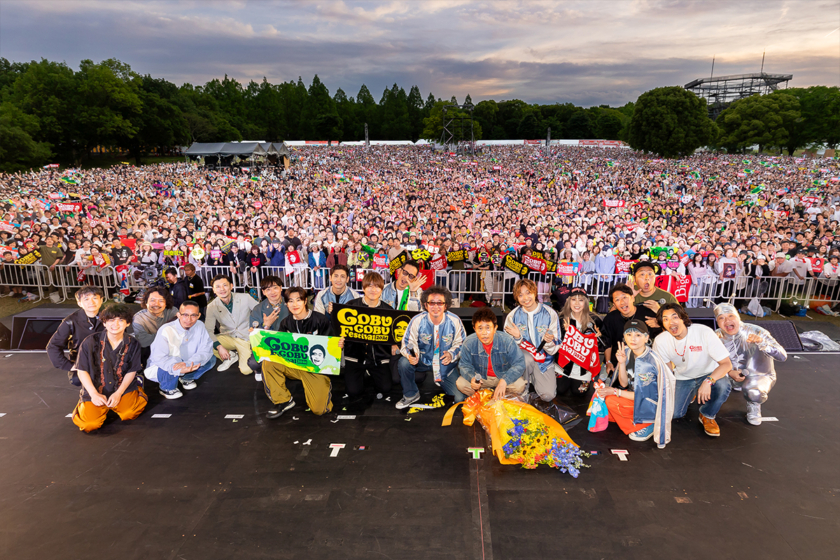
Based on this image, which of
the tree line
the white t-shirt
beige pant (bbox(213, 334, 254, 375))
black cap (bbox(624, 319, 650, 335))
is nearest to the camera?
black cap (bbox(624, 319, 650, 335))

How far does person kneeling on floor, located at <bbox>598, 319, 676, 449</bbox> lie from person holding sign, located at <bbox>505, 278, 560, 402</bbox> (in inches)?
31.1

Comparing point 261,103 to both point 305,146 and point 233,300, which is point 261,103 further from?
point 233,300

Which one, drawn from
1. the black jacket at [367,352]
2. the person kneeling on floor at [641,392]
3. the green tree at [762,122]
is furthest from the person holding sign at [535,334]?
the green tree at [762,122]

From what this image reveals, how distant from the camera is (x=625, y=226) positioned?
1297 centimetres

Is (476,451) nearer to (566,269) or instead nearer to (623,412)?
(623,412)

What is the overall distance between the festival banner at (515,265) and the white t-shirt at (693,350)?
13.9 feet

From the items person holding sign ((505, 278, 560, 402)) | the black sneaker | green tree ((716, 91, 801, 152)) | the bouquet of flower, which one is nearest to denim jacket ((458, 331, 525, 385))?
person holding sign ((505, 278, 560, 402))

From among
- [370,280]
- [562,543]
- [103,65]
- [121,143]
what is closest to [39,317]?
[370,280]

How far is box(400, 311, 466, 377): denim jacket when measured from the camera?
201 inches

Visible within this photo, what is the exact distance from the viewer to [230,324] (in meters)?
6.17

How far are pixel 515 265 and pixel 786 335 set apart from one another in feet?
14.8

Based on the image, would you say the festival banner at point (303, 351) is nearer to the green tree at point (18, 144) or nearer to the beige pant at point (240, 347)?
the beige pant at point (240, 347)

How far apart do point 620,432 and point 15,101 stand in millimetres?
65028

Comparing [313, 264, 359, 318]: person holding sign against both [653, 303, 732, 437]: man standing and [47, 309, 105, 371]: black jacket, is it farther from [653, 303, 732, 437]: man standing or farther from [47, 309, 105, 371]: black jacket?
[653, 303, 732, 437]: man standing
